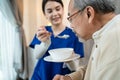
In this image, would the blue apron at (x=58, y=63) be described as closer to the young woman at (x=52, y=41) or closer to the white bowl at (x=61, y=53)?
the young woman at (x=52, y=41)

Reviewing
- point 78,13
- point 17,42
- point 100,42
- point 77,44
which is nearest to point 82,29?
point 78,13

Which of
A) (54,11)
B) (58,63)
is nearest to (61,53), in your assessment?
(58,63)

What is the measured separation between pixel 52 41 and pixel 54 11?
0.78 feet

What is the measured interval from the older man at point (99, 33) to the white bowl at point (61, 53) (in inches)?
16.5

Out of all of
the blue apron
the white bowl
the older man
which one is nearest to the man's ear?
the older man

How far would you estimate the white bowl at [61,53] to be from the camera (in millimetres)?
1599

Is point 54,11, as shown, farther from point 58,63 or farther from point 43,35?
point 58,63

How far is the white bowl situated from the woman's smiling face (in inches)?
10.7

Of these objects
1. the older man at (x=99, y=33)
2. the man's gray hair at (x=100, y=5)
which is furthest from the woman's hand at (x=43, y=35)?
the man's gray hair at (x=100, y=5)

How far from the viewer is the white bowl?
5.24ft

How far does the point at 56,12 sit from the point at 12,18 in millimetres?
1287

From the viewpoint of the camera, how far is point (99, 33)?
0.87 m

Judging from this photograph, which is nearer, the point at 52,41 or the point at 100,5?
the point at 100,5

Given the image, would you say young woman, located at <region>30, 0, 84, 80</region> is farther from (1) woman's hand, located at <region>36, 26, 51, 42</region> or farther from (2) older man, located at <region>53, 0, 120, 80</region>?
(2) older man, located at <region>53, 0, 120, 80</region>
